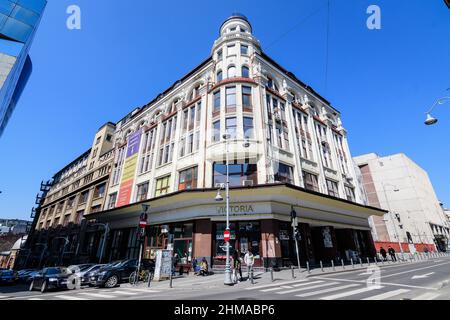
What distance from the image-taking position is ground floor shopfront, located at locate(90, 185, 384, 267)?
19.0 meters

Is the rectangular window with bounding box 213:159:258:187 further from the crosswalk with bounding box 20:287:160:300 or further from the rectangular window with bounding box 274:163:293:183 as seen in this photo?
the crosswalk with bounding box 20:287:160:300

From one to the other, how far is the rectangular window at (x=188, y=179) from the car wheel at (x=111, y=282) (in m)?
10.1

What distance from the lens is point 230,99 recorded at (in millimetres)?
24469

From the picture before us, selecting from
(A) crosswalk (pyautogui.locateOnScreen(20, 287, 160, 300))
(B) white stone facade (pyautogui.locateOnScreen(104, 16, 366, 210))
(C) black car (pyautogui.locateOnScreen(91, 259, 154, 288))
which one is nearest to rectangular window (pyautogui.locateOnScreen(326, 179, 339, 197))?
(B) white stone facade (pyautogui.locateOnScreen(104, 16, 366, 210))

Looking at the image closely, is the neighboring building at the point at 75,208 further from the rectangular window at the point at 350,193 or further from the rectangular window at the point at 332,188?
the rectangular window at the point at 350,193

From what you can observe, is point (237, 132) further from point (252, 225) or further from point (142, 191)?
point (142, 191)

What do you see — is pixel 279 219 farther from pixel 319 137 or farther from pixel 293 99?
pixel 293 99

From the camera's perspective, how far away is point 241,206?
20.1m

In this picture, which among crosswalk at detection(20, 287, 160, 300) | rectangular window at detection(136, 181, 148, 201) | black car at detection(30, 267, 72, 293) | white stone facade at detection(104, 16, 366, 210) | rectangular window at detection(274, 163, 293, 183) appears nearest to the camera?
crosswalk at detection(20, 287, 160, 300)

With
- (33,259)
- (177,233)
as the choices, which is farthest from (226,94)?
(33,259)

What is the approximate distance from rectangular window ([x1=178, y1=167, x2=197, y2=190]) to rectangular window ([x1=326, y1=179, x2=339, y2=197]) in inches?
659

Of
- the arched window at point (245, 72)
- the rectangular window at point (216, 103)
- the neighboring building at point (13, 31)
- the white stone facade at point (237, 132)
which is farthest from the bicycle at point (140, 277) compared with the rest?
the neighboring building at point (13, 31)

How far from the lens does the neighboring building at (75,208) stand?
3719 centimetres

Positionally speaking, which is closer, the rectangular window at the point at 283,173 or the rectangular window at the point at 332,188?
the rectangular window at the point at 283,173
